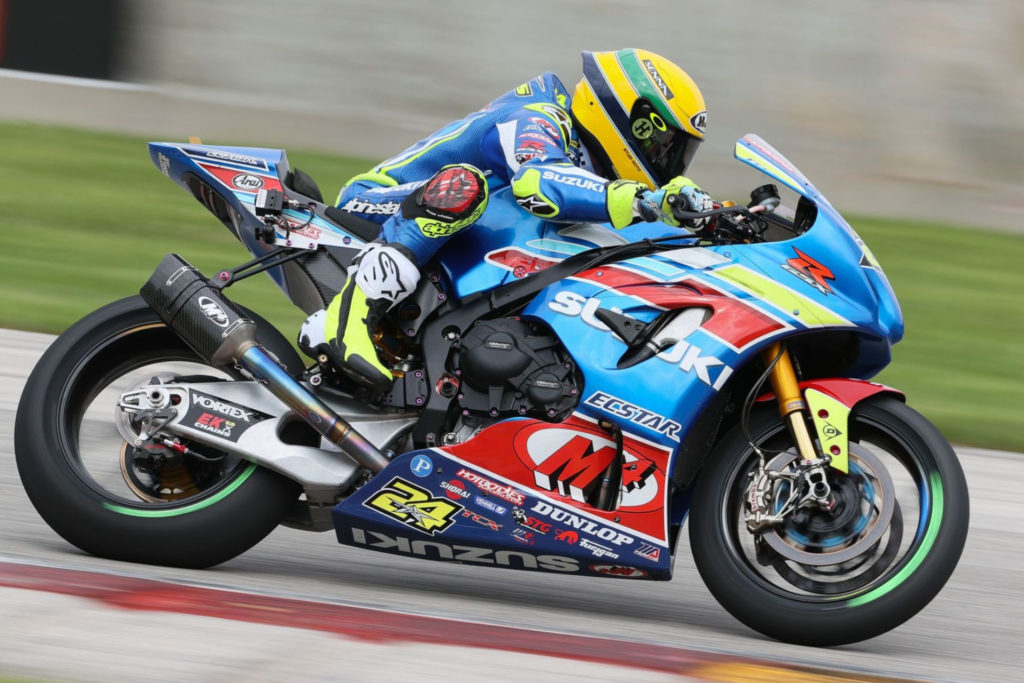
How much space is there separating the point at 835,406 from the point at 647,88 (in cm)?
108

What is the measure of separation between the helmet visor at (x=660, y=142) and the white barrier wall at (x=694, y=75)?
795 cm

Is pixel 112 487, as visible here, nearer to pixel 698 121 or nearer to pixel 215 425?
pixel 215 425

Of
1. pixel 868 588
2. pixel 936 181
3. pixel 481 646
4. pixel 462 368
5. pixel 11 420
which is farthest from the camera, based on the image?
pixel 936 181

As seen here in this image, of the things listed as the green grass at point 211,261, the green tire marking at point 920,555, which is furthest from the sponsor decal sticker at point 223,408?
the green grass at point 211,261

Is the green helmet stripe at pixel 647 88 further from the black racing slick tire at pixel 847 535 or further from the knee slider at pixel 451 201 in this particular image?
the black racing slick tire at pixel 847 535

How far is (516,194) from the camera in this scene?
4.04 m

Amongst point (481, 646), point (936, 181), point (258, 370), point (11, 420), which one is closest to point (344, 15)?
point (936, 181)

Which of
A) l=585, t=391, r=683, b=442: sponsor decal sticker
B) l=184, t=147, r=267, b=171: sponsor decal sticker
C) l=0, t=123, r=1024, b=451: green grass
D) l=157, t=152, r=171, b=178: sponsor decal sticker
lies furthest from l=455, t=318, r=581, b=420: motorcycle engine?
l=0, t=123, r=1024, b=451: green grass

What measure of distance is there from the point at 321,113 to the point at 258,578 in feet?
30.9

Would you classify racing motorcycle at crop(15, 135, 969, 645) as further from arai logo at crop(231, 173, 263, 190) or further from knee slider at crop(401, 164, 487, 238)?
knee slider at crop(401, 164, 487, 238)

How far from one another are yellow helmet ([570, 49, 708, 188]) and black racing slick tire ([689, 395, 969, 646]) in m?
0.84

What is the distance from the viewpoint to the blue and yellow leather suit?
3969 millimetres

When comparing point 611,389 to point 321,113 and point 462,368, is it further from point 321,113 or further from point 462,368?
point 321,113

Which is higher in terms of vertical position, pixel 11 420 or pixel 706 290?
pixel 706 290
